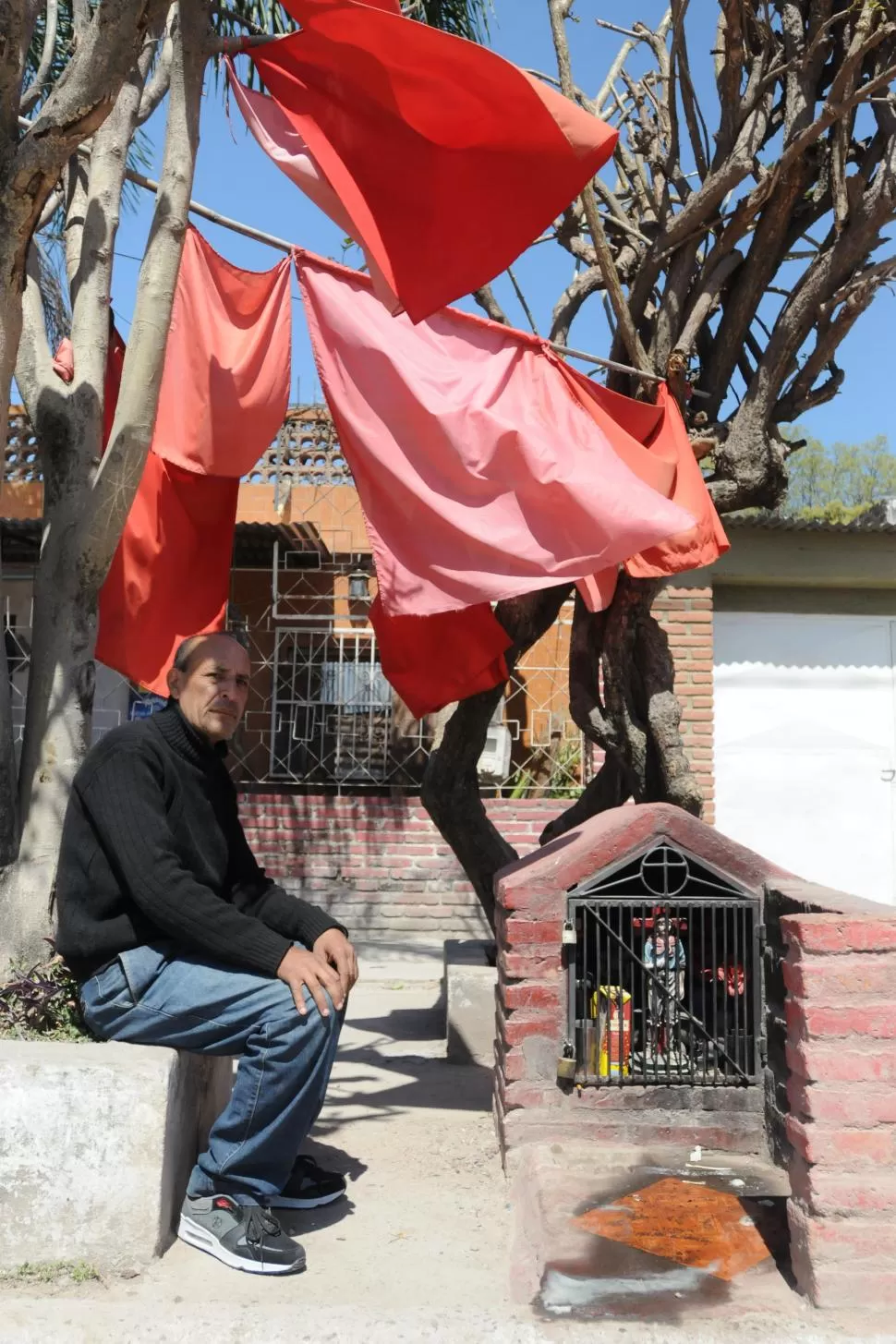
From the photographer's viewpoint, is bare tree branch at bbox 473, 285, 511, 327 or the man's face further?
bare tree branch at bbox 473, 285, 511, 327

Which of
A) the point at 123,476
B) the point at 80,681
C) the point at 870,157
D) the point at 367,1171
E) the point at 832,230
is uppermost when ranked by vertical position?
the point at 870,157

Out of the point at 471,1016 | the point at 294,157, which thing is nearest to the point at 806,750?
the point at 471,1016

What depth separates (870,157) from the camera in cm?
557

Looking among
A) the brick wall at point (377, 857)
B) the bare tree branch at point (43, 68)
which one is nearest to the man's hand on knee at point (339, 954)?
the bare tree branch at point (43, 68)

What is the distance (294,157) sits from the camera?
165 inches

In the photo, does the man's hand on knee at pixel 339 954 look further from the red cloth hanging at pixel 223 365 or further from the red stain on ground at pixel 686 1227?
the red cloth hanging at pixel 223 365

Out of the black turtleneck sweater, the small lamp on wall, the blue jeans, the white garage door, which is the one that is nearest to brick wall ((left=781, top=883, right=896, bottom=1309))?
the blue jeans

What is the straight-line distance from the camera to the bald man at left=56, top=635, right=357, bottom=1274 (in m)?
3.09

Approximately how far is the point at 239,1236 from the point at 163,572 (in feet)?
9.19

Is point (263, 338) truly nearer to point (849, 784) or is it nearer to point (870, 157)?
point (870, 157)

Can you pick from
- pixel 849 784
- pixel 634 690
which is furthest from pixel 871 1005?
pixel 849 784

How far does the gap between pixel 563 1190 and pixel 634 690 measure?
247 centimetres

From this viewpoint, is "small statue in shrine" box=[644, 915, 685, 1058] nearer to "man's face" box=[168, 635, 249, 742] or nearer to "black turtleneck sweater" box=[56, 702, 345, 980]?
"black turtleneck sweater" box=[56, 702, 345, 980]

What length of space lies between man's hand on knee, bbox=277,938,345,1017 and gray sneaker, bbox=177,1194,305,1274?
56cm
